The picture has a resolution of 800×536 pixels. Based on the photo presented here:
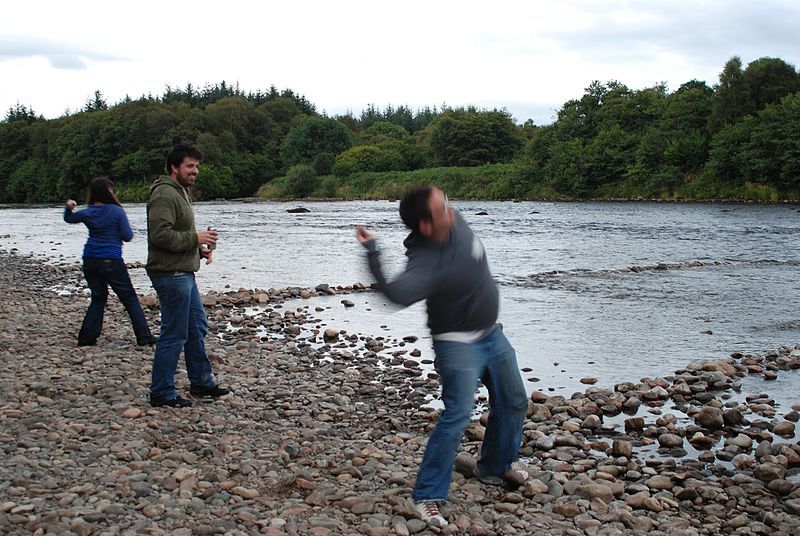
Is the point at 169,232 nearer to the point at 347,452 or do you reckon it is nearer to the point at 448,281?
the point at 347,452

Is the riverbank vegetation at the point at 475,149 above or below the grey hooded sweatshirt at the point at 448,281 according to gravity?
above

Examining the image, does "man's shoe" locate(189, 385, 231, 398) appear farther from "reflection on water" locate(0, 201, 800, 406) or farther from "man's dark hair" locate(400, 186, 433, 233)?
"man's dark hair" locate(400, 186, 433, 233)

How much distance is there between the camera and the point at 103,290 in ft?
34.3

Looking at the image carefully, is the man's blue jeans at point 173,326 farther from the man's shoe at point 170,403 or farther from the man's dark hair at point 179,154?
the man's dark hair at point 179,154

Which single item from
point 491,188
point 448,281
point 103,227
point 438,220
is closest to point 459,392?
point 448,281

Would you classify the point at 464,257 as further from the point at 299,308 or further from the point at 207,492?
the point at 299,308

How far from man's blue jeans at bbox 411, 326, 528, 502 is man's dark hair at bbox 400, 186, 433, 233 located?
2.90ft

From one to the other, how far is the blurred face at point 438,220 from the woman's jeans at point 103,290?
21.4 feet

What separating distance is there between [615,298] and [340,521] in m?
13.2

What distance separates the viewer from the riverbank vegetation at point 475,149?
69750 mm

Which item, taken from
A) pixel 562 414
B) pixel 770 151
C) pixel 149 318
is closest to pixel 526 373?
pixel 562 414

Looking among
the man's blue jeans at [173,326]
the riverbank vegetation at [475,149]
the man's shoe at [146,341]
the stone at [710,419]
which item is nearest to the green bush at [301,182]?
the riverbank vegetation at [475,149]

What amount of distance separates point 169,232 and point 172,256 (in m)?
0.26

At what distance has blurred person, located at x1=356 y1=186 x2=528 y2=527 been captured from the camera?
4.87 metres
